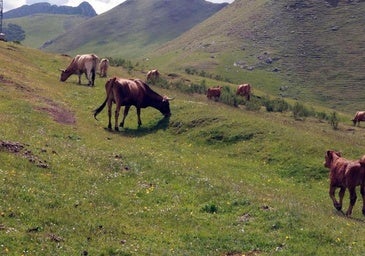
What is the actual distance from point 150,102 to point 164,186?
60.4 feet

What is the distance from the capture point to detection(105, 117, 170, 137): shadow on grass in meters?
35.5

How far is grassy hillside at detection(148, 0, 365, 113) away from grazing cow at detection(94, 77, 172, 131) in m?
102

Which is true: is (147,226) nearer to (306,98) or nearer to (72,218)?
(72,218)

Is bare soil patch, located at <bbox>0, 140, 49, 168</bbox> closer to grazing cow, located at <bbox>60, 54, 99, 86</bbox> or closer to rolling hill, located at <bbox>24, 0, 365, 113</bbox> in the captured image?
grazing cow, located at <bbox>60, 54, 99, 86</bbox>

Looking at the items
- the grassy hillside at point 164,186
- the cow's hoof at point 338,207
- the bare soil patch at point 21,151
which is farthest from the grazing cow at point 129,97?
the cow's hoof at point 338,207

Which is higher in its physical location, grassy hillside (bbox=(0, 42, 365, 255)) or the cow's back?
the cow's back

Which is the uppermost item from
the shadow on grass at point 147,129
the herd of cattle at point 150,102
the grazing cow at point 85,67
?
the grazing cow at point 85,67

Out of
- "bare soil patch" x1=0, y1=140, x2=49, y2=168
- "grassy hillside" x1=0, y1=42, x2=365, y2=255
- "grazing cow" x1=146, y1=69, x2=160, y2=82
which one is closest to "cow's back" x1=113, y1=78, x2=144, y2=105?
"grassy hillside" x1=0, y1=42, x2=365, y2=255

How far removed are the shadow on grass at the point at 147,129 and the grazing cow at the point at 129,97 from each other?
535 mm

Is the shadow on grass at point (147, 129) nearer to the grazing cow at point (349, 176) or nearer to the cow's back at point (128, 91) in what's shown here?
the cow's back at point (128, 91)

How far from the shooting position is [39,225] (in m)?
14.8

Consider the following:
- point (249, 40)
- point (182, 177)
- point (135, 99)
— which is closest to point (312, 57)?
point (249, 40)

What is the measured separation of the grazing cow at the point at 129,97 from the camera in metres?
35.8

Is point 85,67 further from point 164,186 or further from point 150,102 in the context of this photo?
point 164,186
